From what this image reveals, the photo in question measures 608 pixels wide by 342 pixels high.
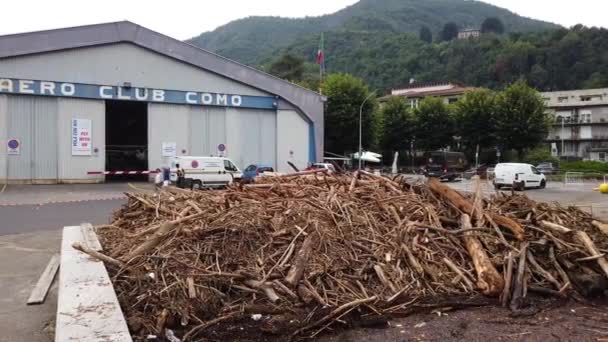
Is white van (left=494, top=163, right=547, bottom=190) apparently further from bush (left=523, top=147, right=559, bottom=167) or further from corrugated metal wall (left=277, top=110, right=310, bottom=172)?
bush (left=523, top=147, right=559, bottom=167)

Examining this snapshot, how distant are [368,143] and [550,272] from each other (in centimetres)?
4402

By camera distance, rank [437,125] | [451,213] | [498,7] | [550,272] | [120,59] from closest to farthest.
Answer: [550,272], [451,213], [120,59], [437,125], [498,7]

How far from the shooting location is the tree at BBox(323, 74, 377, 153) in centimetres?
4734

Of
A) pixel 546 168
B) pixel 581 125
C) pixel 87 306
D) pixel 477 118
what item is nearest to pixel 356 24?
pixel 581 125

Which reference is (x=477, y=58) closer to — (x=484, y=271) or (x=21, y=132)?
(x=21, y=132)

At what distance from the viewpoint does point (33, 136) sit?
27688 mm

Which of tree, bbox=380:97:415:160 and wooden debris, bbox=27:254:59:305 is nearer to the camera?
wooden debris, bbox=27:254:59:305

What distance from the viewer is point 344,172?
29.9 ft

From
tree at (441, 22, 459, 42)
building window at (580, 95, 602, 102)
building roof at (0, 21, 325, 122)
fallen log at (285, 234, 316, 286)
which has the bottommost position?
fallen log at (285, 234, 316, 286)

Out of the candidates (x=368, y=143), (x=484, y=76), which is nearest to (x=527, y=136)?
(x=368, y=143)

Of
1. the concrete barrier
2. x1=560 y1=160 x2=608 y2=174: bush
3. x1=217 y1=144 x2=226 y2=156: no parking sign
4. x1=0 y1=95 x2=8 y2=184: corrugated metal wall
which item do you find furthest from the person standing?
x1=560 y1=160 x2=608 y2=174: bush

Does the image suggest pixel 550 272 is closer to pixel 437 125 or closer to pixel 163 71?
pixel 163 71

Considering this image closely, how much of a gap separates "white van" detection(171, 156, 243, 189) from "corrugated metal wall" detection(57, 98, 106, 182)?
526 cm

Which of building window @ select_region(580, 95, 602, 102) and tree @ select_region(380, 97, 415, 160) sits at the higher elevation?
building window @ select_region(580, 95, 602, 102)
